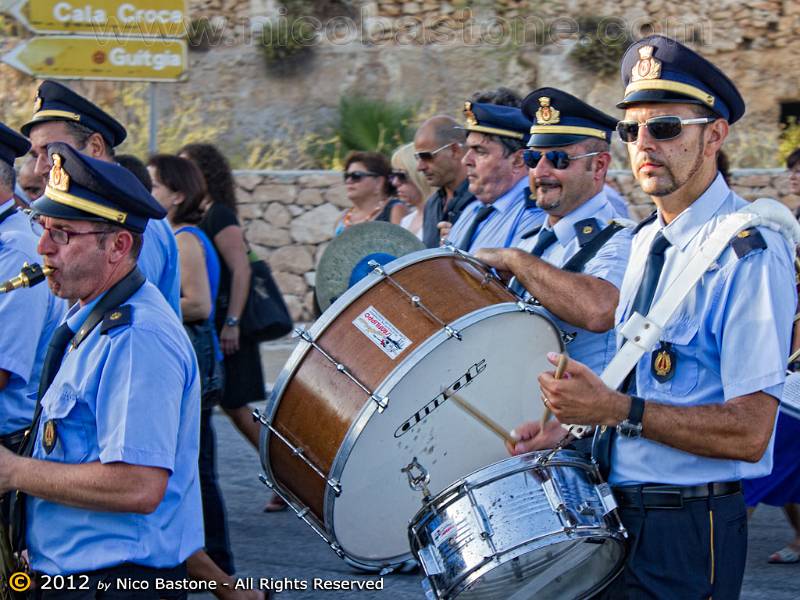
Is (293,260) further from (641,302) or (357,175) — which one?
(641,302)

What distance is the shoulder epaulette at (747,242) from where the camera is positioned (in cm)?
280

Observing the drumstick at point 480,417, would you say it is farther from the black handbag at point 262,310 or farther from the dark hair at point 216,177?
the dark hair at point 216,177

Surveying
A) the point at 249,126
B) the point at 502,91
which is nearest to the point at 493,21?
the point at 249,126

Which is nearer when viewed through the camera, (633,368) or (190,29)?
(633,368)

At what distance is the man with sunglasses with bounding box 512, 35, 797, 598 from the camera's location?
2.76 m

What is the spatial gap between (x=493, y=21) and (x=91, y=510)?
1793cm

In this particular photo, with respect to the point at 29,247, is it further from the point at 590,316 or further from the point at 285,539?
the point at 285,539

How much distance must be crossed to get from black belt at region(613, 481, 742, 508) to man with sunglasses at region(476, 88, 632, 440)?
889mm

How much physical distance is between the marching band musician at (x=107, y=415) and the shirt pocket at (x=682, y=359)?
120cm

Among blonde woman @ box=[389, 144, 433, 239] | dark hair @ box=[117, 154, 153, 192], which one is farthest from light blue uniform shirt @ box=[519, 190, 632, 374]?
blonde woman @ box=[389, 144, 433, 239]

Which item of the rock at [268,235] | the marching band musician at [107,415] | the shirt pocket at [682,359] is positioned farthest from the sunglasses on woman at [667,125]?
the rock at [268,235]

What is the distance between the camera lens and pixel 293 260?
13758 mm

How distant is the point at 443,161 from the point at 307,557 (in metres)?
2.34

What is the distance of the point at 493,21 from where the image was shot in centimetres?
1992
